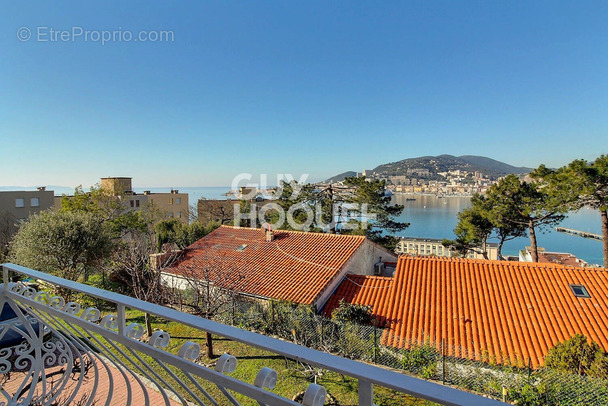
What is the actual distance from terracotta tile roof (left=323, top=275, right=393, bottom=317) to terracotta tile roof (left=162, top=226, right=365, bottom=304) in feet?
2.14

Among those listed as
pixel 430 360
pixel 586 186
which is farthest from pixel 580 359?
pixel 586 186

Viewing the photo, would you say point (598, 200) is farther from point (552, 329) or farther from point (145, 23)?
point (145, 23)

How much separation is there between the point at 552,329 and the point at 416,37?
15385 mm

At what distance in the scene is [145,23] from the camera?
8.32 metres

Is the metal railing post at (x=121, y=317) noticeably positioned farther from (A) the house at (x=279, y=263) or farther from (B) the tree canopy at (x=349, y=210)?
(B) the tree canopy at (x=349, y=210)

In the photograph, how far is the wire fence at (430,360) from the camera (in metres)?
5.46

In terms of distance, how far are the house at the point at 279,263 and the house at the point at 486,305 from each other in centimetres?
86

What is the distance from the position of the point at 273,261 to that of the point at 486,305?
26.0ft

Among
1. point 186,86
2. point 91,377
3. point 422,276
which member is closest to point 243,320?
point 91,377

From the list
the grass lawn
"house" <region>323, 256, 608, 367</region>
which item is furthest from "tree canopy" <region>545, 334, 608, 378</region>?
the grass lawn

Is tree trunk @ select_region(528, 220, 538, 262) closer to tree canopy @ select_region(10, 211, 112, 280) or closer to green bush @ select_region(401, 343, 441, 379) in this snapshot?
green bush @ select_region(401, 343, 441, 379)

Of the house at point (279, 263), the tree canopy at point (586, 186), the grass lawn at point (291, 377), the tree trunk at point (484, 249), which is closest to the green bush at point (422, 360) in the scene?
the grass lawn at point (291, 377)

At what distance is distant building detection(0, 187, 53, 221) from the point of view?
25.2m

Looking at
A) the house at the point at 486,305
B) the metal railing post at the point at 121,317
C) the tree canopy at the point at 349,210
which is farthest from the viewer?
the tree canopy at the point at 349,210
